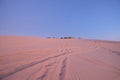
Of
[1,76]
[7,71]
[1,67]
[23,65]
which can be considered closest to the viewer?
[1,76]

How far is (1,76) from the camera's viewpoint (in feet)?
7.50

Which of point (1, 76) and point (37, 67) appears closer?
point (1, 76)

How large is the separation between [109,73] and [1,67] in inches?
87.9

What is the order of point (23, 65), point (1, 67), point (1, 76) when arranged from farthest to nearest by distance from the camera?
point (23, 65) < point (1, 67) < point (1, 76)

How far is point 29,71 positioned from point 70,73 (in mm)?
810

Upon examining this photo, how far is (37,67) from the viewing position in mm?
2943

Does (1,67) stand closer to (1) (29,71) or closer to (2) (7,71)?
(2) (7,71)

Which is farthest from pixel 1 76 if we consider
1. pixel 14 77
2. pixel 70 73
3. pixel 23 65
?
pixel 70 73

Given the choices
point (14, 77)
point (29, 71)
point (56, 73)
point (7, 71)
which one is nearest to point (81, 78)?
point (56, 73)

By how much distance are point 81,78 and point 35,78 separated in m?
0.86

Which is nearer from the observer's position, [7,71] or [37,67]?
[7,71]

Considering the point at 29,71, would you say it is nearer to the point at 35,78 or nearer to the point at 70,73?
the point at 35,78

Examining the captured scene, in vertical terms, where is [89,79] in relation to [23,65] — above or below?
below

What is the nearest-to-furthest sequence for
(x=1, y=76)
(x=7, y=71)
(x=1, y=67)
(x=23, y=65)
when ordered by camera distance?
1. (x=1, y=76)
2. (x=7, y=71)
3. (x=1, y=67)
4. (x=23, y=65)
